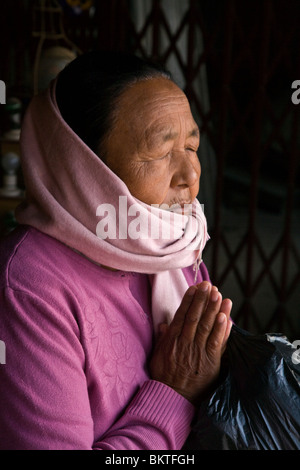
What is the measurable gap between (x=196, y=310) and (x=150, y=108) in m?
0.38

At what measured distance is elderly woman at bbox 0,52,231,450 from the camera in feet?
2.54

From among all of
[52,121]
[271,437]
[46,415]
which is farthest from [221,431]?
[52,121]

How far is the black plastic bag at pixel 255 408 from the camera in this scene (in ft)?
2.84

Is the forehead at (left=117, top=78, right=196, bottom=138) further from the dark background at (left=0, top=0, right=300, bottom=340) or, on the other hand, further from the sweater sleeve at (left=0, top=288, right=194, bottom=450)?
the dark background at (left=0, top=0, right=300, bottom=340)

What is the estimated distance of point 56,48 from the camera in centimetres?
265

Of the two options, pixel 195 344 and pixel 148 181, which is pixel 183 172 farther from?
pixel 195 344

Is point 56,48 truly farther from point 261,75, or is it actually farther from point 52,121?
point 52,121

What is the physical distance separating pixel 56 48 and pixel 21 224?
2036mm

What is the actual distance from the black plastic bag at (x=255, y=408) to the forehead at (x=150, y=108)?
18.9 inches

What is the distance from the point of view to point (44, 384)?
0.75 meters

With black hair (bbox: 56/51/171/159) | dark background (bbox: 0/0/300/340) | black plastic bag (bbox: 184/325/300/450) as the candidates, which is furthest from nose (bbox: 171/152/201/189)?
dark background (bbox: 0/0/300/340)

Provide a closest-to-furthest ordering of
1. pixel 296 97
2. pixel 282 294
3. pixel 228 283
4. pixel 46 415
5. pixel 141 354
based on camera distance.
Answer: pixel 46 415, pixel 141 354, pixel 296 97, pixel 282 294, pixel 228 283

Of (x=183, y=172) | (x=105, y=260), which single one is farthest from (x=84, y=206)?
(x=183, y=172)

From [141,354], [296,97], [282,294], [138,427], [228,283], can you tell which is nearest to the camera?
[138,427]
